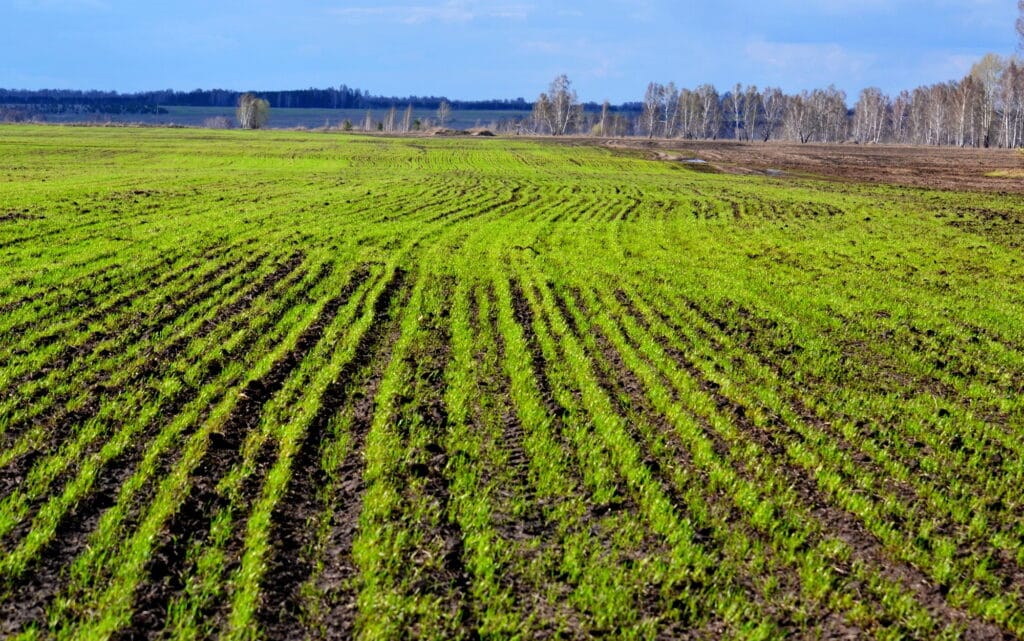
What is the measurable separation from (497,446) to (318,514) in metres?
2.42

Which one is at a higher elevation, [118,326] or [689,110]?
[689,110]

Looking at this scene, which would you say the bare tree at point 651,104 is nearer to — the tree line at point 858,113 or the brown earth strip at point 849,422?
the tree line at point 858,113

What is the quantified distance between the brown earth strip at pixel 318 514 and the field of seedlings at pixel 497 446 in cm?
3

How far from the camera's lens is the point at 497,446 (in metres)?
8.30

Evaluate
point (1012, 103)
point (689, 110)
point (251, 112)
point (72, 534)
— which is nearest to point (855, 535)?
point (72, 534)

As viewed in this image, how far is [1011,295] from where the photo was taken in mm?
17516

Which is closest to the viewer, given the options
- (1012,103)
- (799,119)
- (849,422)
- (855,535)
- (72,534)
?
(72,534)

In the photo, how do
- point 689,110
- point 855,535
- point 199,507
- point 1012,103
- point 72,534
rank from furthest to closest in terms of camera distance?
point 689,110
point 1012,103
point 855,535
point 199,507
point 72,534

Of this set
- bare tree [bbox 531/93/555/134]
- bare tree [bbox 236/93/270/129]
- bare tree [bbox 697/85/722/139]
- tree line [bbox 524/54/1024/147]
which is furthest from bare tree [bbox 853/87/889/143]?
bare tree [bbox 236/93/270/129]

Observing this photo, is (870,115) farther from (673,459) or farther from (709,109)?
(673,459)

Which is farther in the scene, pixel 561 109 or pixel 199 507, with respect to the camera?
pixel 561 109

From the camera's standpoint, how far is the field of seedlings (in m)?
5.55

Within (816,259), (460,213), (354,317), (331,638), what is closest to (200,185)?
(460,213)

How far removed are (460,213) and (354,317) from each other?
17387 millimetres
